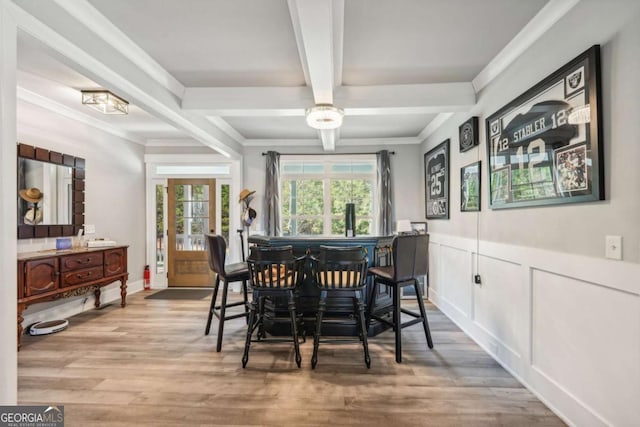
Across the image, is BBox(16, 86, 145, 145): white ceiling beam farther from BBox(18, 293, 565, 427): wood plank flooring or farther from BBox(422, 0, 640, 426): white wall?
BBox(422, 0, 640, 426): white wall

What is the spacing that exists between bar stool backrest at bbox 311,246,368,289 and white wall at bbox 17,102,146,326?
3.30 m

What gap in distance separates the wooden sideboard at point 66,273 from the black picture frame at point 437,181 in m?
4.37

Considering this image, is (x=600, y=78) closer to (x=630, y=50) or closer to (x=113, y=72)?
(x=630, y=50)

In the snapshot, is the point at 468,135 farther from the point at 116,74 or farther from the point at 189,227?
the point at 189,227

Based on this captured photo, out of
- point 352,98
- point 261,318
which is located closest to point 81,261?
point 261,318

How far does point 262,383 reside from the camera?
2.39m

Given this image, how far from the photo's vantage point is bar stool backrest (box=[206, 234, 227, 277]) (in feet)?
10.0

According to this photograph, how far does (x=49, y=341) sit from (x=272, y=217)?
306cm

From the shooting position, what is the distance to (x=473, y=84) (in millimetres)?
3096

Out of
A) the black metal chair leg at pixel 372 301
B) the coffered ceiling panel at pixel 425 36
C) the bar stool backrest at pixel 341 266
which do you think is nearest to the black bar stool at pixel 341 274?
the bar stool backrest at pixel 341 266

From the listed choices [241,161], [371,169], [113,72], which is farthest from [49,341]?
[371,169]

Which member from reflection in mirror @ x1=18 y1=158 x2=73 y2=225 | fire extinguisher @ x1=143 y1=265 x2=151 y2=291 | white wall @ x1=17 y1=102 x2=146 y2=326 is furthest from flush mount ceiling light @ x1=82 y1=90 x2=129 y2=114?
fire extinguisher @ x1=143 y1=265 x2=151 y2=291

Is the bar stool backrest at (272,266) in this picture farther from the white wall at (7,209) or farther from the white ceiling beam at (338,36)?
the white ceiling beam at (338,36)

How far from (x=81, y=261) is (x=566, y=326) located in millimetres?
4622
